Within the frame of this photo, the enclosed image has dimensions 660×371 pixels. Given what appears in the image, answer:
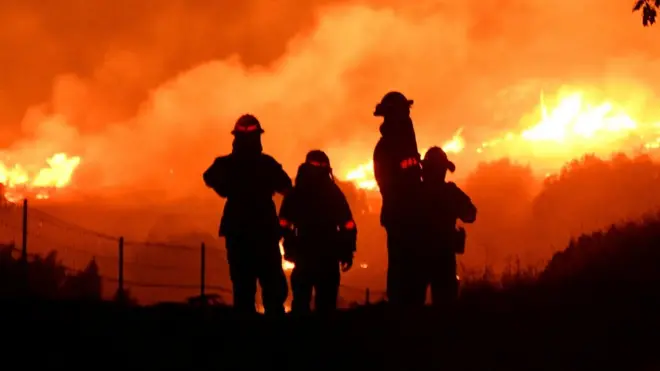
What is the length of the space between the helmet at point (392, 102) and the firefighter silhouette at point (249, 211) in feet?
4.73

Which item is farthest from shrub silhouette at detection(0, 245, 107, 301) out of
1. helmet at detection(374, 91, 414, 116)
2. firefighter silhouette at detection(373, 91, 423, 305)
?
Answer: helmet at detection(374, 91, 414, 116)

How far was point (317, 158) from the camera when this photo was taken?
1189 centimetres

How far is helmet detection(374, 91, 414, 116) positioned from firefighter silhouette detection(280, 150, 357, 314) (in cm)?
82

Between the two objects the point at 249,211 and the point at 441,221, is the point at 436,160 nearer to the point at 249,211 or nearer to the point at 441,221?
the point at 441,221

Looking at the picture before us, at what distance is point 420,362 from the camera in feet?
27.9

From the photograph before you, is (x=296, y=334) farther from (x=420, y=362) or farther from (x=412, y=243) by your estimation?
(x=412, y=243)

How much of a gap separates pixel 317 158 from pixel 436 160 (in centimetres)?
150

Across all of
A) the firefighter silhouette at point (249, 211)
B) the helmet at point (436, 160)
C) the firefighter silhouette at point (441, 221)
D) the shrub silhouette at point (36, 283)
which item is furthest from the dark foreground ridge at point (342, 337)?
the helmet at point (436, 160)

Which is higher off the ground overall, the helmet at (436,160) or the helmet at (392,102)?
the helmet at (392,102)

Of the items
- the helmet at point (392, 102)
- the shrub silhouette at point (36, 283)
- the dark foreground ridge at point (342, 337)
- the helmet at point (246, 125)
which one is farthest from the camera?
the shrub silhouette at point (36, 283)

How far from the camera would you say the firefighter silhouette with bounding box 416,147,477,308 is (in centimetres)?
1232

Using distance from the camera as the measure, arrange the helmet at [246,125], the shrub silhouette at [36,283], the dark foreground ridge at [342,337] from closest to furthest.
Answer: the dark foreground ridge at [342,337] → the helmet at [246,125] → the shrub silhouette at [36,283]

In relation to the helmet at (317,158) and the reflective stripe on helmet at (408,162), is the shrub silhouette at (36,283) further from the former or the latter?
the reflective stripe on helmet at (408,162)

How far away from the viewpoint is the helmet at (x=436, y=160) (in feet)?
41.1
